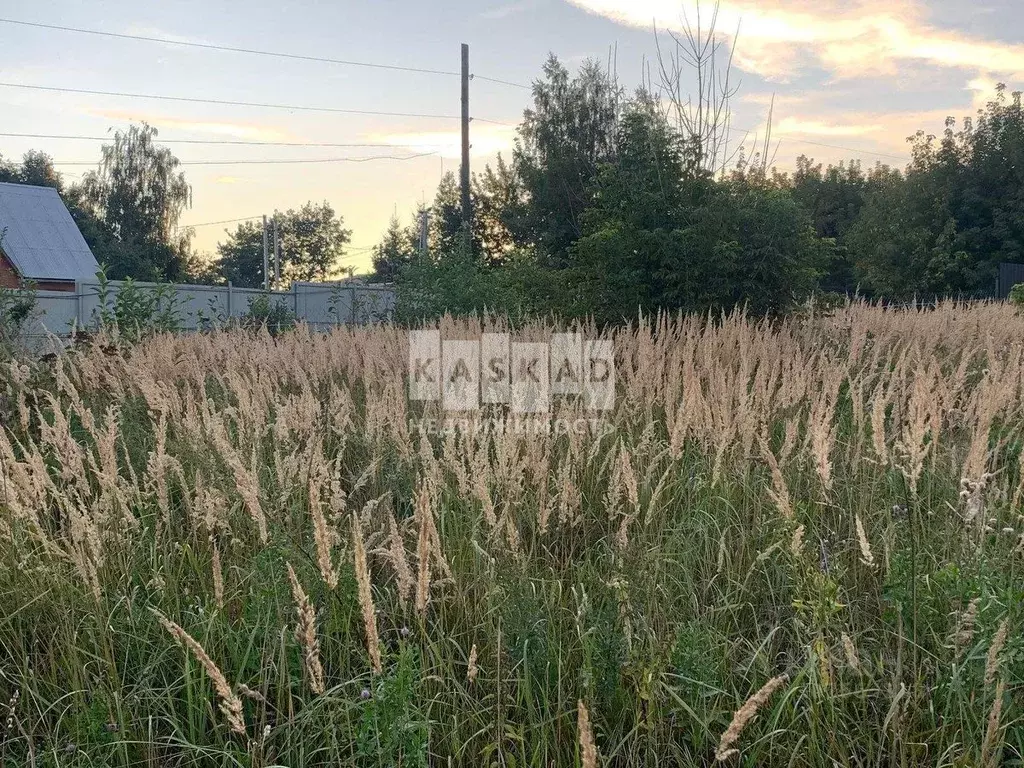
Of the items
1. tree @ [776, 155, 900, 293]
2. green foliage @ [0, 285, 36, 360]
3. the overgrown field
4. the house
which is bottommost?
the overgrown field

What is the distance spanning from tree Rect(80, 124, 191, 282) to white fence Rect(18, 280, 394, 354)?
76.1 feet

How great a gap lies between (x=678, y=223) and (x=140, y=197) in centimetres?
4204

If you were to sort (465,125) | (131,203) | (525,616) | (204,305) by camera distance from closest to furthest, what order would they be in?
1. (525,616)
2. (465,125)
3. (204,305)
4. (131,203)

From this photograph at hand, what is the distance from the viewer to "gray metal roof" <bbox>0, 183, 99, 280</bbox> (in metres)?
28.0

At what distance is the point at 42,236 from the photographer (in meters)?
29.2

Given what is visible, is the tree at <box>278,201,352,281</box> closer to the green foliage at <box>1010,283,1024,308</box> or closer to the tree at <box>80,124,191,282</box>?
the tree at <box>80,124,191,282</box>

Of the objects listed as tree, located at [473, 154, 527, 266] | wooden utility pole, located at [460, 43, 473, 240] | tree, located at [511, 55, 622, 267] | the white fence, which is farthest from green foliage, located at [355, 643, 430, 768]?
tree, located at [473, 154, 527, 266]

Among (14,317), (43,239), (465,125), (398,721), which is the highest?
(465,125)

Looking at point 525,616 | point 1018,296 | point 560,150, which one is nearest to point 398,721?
point 525,616

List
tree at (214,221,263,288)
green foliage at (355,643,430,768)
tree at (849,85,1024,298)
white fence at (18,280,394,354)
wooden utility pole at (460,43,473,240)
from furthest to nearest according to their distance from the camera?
1. tree at (214,221,263,288)
2. tree at (849,85,1024,298)
3. wooden utility pole at (460,43,473,240)
4. white fence at (18,280,394,354)
5. green foliage at (355,643,430,768)

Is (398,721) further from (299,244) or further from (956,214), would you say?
(299,244)

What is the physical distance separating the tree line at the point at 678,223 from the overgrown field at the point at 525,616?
4.04 meters

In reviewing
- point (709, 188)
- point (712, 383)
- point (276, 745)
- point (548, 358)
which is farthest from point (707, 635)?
point (709, 188)

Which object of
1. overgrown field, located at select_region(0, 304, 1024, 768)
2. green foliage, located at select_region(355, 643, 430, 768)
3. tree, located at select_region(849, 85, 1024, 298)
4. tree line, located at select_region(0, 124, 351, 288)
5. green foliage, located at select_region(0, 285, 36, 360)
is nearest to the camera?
green foliage, located at select_region(355, 643, 430, 768)
